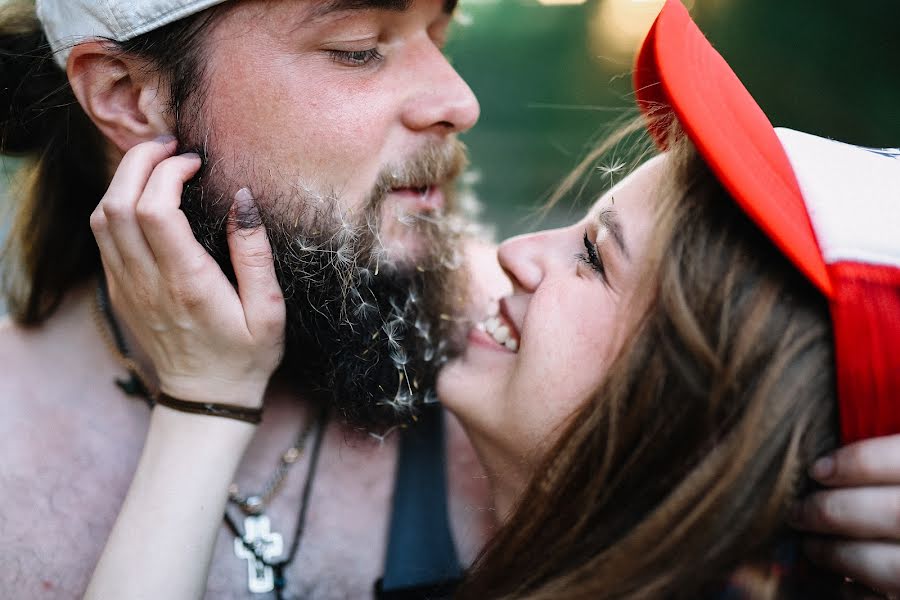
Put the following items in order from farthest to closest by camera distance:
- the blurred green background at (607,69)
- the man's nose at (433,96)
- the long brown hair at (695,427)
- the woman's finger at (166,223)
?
1. the blurred green background at (607,69)
2. the man's nose at (433,96)
3. the woman's finger at (166,223)
4. the long brown hair at (695,427)

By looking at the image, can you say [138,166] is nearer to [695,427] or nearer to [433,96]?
[433,96]

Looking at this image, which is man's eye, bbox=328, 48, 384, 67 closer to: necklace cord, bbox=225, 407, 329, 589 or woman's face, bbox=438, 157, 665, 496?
woman's face, bbox=438, 157, 665, 496

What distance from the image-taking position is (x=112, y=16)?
1.57m

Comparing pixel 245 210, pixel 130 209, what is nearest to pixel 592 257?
Result: pixel 245 210

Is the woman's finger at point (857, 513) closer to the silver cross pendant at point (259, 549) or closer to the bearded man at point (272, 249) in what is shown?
the bearded man at point (272, 249)

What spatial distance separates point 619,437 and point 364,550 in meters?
0.82

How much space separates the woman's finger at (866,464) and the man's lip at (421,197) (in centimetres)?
108

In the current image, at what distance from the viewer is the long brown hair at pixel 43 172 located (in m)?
1.83

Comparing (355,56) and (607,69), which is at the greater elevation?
(355,56)

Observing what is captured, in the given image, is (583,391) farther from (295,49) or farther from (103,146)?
(103,146)

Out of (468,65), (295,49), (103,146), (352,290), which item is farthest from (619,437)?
(468,65)

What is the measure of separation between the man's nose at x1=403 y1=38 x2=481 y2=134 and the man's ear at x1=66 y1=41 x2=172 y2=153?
0.59 metres

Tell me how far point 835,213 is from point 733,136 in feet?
0.71

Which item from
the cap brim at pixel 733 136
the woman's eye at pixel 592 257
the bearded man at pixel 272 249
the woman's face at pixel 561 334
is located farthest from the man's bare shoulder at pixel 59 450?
the cap brim at pixel 733 136
